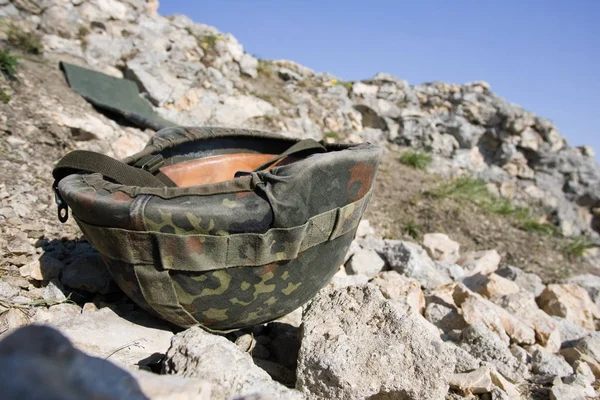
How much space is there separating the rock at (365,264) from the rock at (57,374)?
1923 mm

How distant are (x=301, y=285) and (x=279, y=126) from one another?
4787 millimetres

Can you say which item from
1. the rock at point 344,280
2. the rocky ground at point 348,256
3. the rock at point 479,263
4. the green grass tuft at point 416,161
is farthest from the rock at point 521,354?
the green grass tuft at point 416,161

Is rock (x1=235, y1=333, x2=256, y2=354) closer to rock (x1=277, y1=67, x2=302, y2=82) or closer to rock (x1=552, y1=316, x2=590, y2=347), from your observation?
rock (x1=552, y1=316, x2=590, y2=347)

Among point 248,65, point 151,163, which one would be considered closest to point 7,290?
point 151,163

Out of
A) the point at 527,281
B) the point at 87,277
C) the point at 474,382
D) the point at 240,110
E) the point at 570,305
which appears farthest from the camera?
the point at 240,110

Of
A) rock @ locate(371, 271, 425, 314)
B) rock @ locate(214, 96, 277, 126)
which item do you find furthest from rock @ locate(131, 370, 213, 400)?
rock @ locate(214, 96, 277, 126)

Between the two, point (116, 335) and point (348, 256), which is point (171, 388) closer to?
point (116, 335)

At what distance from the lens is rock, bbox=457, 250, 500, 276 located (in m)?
3.36

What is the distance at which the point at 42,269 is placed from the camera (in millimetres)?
1794

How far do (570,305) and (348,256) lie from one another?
5.31 ft

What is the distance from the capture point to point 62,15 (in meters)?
4.81

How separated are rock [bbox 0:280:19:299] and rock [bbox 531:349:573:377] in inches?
91.5

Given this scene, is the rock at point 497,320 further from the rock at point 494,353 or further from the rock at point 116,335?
the rock at point 116,335

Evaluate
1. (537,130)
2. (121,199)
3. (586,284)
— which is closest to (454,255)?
(586,284)
